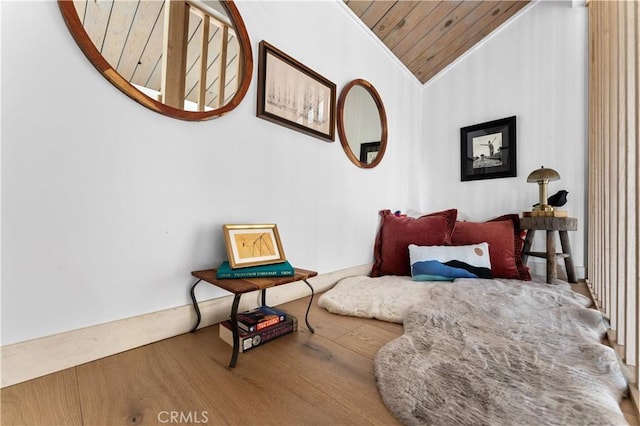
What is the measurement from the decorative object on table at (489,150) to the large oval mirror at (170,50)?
6.87 ft

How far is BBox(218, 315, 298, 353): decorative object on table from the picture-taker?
0.90m

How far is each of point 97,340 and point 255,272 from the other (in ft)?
1.67

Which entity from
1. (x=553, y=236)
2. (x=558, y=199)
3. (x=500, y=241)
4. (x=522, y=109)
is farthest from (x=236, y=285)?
(x=522, y=109)

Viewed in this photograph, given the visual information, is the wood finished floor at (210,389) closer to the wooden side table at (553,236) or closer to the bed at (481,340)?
the bed at (481,340)

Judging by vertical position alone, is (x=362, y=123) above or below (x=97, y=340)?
above

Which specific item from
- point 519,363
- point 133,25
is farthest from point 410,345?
point 133,25

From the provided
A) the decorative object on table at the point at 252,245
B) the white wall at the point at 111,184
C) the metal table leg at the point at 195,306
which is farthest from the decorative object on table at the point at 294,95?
the metal table leg at the point at 195,306

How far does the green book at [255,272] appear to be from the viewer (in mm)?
930

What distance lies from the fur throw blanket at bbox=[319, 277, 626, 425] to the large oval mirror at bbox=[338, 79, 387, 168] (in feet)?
3.51

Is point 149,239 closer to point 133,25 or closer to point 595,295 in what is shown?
point 133,25

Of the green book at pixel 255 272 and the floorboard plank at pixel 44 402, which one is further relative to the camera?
the green book at pixel 255 272

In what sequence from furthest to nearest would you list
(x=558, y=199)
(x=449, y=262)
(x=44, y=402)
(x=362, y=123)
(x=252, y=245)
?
(x=362, y=123), (x=558, y=199), (x=449, y=262), (x=252, y=245), (x=44, y=402)

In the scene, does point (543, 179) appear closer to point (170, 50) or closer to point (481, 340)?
point (481, 340)

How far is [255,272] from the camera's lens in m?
0.95
